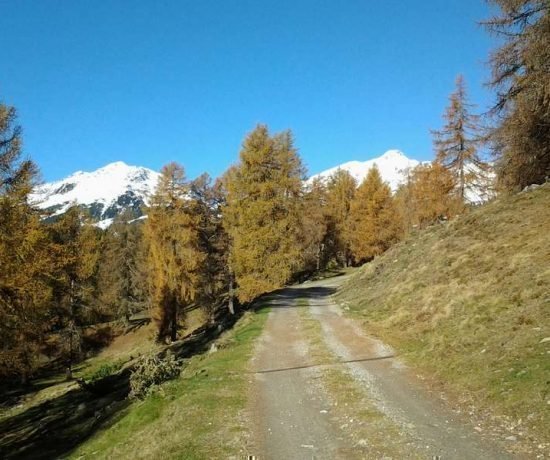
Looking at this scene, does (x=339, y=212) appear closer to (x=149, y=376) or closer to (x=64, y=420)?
(x=64, y=420)

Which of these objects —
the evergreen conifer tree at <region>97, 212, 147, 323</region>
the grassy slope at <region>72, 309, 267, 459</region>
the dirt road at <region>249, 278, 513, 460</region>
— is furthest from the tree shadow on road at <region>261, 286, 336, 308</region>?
the evergreen conifer tree at <region>97, 212, 147, 323</region>

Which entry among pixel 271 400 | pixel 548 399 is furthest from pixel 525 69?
pixel 271 400

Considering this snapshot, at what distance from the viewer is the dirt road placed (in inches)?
337

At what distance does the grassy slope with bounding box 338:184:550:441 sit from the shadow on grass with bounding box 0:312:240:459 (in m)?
10.3

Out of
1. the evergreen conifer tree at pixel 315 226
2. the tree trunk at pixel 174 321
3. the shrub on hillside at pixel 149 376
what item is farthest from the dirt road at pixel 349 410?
the evergreen conifer tree at pixel 315 226

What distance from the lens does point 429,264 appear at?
24.7 meters

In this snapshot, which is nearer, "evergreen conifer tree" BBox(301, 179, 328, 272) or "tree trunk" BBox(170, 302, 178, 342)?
A: "tree trunk" BBox(170, 302, 178, 342)

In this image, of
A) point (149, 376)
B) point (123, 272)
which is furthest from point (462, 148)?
point (123, 272)

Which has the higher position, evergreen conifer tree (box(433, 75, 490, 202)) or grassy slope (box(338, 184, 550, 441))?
evergreen conifer tree (box(433, 75, 490, 202))

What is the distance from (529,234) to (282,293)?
909 inches

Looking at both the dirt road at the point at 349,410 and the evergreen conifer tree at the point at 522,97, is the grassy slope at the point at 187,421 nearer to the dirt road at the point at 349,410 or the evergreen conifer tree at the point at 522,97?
the dirt road at the point at 349,410

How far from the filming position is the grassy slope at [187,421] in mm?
9680

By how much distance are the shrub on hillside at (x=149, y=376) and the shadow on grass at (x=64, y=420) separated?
0.87m

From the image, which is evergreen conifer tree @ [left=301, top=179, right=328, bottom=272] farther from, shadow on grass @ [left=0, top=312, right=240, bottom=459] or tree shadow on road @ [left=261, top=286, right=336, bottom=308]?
shadow on grass @ [left=0, top=312, right=240, bottom=459]
